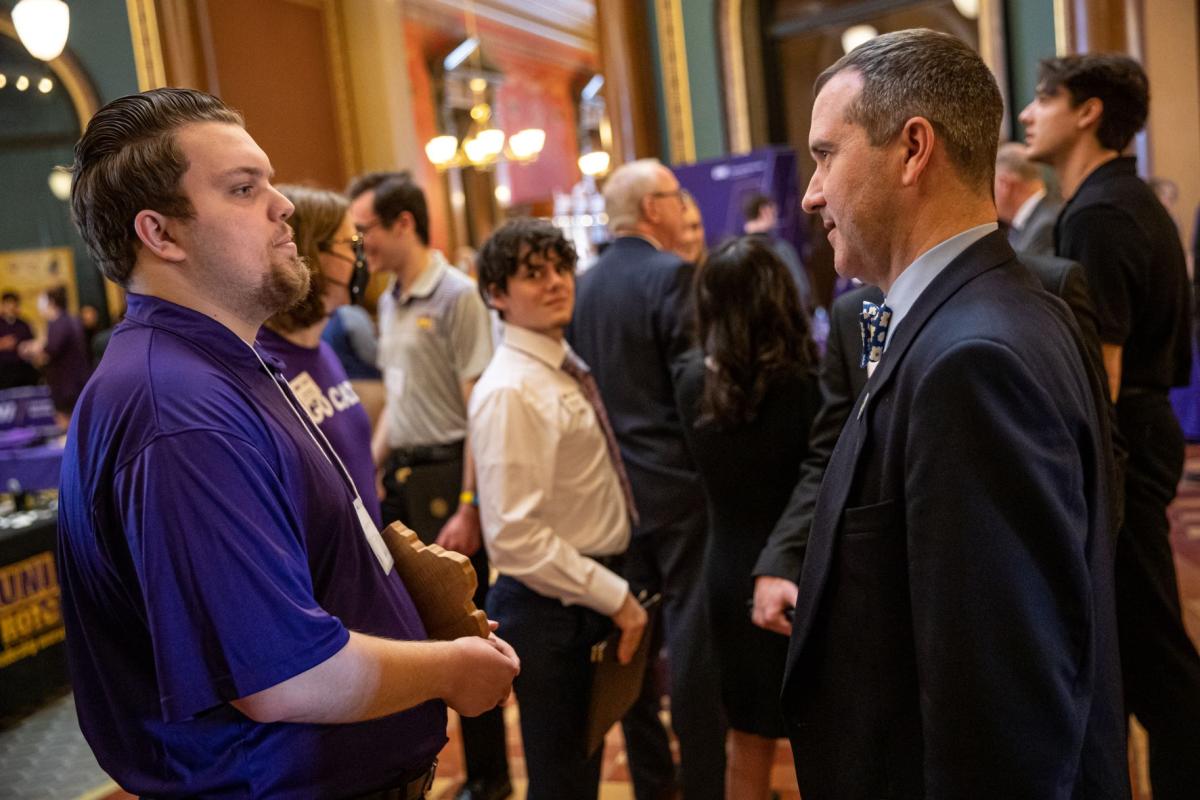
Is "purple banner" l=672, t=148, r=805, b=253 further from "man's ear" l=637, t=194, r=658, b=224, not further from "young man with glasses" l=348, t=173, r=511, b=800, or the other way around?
"young man with glasses" l=348, t=173, r=511, b=800

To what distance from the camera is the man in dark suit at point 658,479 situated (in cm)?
270

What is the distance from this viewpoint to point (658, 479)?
2.96 m

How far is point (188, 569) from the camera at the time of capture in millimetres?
1091

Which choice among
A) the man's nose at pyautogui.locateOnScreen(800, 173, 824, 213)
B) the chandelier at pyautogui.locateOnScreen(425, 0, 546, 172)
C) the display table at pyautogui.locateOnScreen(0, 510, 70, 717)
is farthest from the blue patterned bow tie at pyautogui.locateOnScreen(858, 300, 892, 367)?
the chandelier at pyautogui.locateOnScreen(425, 0, 546, 172)

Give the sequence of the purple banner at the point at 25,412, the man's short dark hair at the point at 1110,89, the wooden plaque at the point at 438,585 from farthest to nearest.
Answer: the purple banner at the point at 25,412 < the man's short dark hair at the point at 1110,89 < the wooden plaque at the point at 438,585

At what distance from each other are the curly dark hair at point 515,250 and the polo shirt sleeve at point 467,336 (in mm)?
790

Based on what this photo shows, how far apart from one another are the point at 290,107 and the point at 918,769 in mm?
9369

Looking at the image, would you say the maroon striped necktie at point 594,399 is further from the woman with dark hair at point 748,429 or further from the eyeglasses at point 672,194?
the eyeglasses at point 672,194

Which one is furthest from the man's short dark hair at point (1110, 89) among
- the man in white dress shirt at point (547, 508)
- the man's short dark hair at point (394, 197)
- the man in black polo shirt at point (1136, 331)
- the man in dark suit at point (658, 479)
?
the man's short dark hair at point (394, 197)

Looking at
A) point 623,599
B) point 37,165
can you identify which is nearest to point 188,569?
point 623,599

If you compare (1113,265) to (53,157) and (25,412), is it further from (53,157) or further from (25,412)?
(53,157)

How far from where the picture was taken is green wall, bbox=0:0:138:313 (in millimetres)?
7348

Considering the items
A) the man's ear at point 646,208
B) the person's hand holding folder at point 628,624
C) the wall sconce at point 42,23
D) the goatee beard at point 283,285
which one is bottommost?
the person's hand holding folder at point 628,624

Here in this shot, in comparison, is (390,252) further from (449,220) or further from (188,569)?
(449,220)
